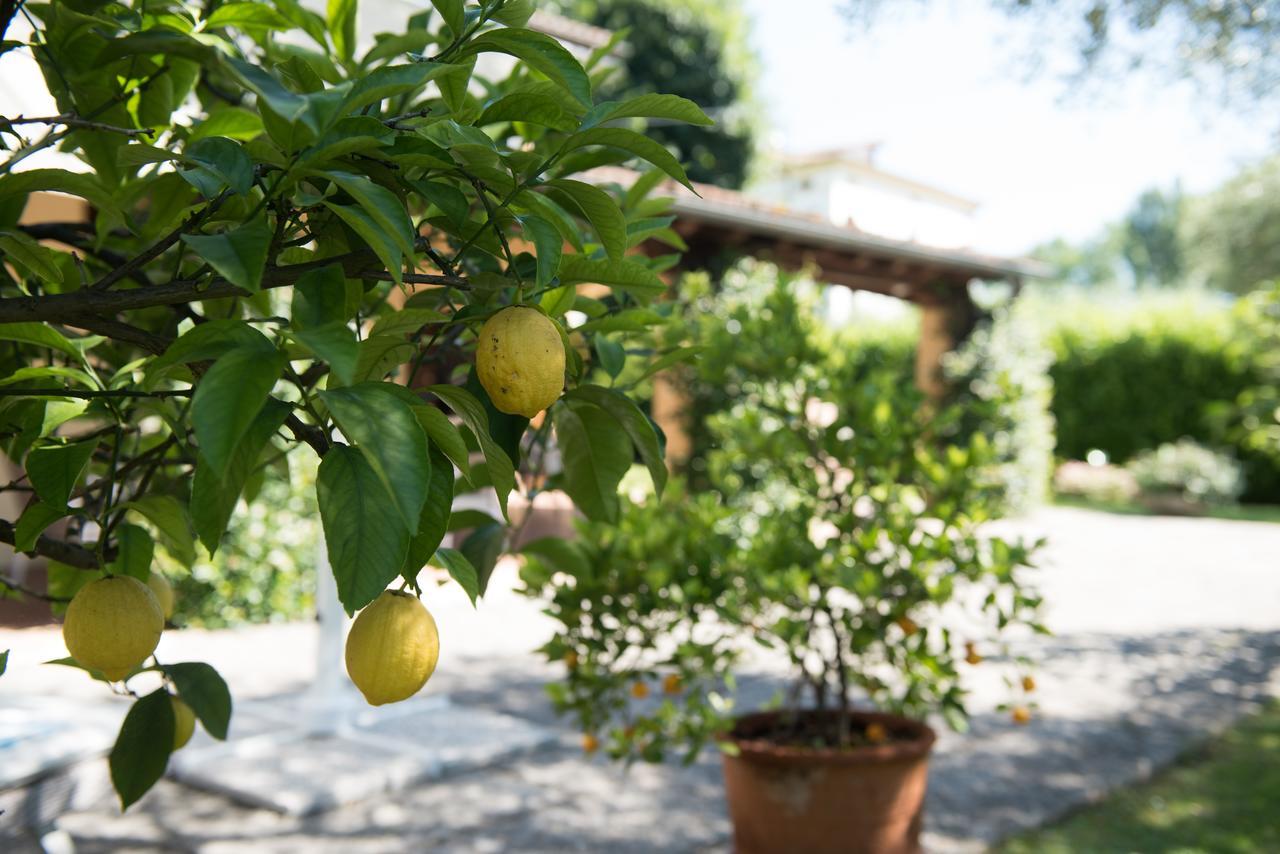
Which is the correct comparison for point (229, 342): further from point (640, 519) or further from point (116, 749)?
point (640, 519)

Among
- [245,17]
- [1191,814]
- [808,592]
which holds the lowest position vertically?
[1191,814]

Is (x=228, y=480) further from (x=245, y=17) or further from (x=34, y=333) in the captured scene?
(x=245, y=17)

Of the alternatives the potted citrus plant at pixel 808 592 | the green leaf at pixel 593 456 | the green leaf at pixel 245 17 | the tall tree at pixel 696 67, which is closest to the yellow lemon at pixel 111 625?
the green leaf at pixel 593 456

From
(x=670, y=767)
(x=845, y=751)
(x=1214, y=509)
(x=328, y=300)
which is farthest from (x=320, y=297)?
(x=1214, y=509)

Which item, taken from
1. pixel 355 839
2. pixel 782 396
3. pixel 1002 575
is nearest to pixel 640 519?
pixel 782 396

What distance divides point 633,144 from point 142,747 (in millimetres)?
770

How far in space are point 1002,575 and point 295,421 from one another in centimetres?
234

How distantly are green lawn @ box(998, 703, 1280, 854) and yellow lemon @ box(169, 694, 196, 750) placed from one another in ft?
10.2

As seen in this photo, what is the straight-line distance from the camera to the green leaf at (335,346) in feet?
1.99

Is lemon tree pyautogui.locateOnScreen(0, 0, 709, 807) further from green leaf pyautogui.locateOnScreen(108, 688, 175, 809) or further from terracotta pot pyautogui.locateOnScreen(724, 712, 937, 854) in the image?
terracotta pot pyautogui.locateOnScreen(724, 712, 937, 854)

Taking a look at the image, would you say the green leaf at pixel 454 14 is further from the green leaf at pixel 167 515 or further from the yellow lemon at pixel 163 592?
the yellow lemon at pixel 163 592

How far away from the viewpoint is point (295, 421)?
2.47 ft

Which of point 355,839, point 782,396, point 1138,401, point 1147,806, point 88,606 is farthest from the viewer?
point 1138,401

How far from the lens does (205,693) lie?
3.70 feet
